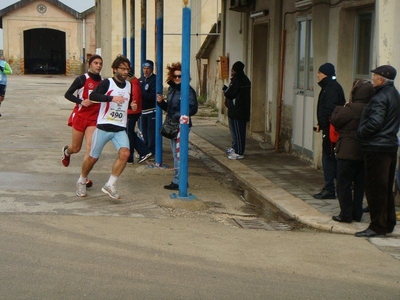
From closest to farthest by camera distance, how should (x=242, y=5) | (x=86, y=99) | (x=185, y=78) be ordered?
(x=185, y=78), (x=86, y=99), (x=242, y=5)

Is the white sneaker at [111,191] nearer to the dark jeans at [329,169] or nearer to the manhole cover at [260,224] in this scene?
the manhole cover at [260,224]

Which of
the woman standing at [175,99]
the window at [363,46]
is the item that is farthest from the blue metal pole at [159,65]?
the window at [363,46]

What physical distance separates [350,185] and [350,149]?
446 millimetres

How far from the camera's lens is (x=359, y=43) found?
10922mm

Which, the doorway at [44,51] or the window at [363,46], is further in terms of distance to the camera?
the doorway at [44,51]

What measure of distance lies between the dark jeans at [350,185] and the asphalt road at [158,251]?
0.43m

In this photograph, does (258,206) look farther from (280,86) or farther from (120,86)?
(280,86)

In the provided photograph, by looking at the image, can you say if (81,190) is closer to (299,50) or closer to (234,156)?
(234,156)

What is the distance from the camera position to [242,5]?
52.9ft

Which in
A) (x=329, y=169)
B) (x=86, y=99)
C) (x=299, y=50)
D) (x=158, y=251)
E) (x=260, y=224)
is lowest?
(x=260, y=224)

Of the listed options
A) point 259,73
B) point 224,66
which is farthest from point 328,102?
point 224,66

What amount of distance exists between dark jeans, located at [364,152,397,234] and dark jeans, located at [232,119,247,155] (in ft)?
18.1

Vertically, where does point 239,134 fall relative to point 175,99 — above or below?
below

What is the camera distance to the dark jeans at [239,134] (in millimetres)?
13031
